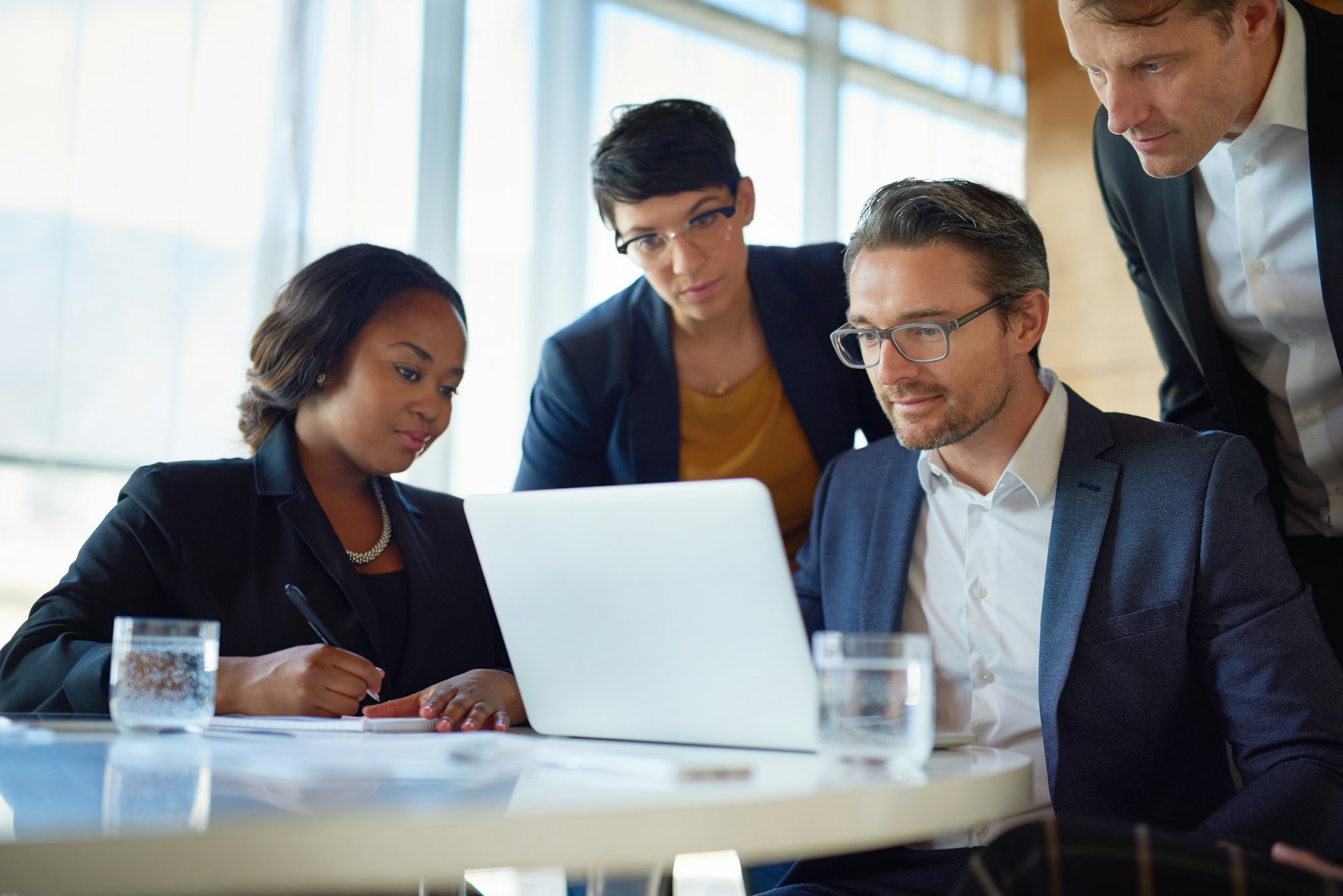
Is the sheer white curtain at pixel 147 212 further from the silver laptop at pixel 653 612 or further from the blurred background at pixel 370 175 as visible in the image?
the silver laptop at pixel 653 612

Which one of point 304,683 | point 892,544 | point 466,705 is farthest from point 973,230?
point 304,683

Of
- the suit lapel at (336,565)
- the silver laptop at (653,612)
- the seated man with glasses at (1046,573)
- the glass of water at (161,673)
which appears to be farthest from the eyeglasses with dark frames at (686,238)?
the glass of water at (161,673)

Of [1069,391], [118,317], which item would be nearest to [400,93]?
[118,317]

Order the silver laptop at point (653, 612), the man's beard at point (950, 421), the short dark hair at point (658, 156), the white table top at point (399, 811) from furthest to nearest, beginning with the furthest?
the short dark hair at point (658, 156), the man's beard at point (950, 421), the silver laptop at point (653, 612), the white table top at point (399, 811)

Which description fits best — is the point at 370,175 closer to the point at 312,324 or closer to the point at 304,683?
the point at 312,324

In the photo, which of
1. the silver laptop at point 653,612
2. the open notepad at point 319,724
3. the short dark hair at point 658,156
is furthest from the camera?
the short dark hair at point 658,156

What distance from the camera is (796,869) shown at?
5.01 feet

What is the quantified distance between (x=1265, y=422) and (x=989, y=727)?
0.84 meters

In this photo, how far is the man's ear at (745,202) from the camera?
7.60 feet

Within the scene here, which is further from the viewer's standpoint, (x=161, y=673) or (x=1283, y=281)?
(x=1283, y=281)

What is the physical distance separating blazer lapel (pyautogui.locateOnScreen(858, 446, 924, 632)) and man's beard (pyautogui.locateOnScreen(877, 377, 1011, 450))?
106mm

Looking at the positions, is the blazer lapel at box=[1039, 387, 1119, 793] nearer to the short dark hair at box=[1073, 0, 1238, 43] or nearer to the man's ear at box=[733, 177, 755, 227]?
the short dark hair at box=[1073, 0, 1238, 43]

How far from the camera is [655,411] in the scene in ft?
7.64

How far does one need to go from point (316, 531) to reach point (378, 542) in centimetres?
15
